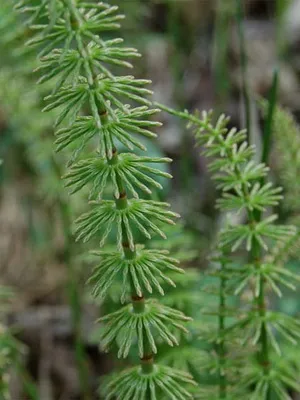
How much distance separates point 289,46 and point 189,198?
3.65 ft

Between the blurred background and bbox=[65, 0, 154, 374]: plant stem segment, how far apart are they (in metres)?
0.41

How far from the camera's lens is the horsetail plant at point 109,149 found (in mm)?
809

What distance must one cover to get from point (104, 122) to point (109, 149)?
4 centimetres

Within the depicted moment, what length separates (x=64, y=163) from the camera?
1.84m

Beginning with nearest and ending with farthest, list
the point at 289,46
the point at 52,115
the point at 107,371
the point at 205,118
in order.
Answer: the point at 205,118 → the point at 52,115 → the point at 107,371 → the point at 289,46

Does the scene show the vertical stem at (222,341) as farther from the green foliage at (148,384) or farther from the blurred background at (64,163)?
the blurred background at (64,163)

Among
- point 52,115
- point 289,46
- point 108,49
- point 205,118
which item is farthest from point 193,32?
point 108,49

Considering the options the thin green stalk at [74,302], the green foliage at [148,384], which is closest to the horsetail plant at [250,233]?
the green foliage at [148,384]

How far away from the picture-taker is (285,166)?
4.65ft

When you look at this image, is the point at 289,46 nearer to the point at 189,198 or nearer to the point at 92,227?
the point at 189,198

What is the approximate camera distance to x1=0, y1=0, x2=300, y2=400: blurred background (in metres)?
1.80

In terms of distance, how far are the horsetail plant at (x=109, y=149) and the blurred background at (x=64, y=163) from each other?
1.42 ft

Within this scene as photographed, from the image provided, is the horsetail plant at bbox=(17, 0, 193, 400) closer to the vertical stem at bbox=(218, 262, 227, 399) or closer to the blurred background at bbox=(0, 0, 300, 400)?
the vertical stem at bbox=(218, 262, 227, 399)

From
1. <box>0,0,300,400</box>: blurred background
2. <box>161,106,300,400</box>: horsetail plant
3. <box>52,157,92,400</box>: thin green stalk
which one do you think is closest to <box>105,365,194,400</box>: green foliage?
<box>161,106,300,400</box>: horsetail plant
